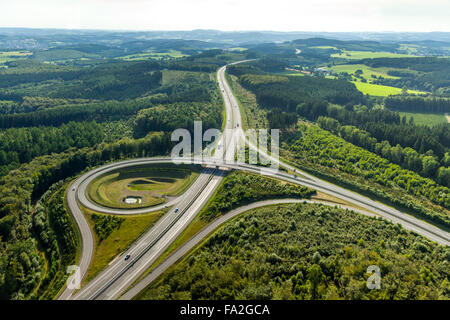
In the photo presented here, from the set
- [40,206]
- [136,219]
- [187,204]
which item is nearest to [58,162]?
[40,206]

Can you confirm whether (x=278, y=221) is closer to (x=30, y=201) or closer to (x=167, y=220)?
(x=167, y=220)

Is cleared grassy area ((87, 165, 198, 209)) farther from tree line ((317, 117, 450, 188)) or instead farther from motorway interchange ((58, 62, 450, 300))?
tree line ((317, 117, 450, 188))

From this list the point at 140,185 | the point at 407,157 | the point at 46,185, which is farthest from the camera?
the point at 407,157

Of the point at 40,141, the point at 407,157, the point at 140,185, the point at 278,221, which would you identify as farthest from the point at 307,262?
the point at 40,141

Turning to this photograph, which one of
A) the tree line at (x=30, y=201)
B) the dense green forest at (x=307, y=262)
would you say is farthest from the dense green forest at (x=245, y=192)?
the tree line at (x=30, y=201)
